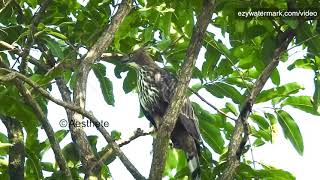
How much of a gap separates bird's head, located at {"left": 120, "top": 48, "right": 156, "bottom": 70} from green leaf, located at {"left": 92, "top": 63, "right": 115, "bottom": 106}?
0.20 metres

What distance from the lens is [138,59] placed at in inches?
217

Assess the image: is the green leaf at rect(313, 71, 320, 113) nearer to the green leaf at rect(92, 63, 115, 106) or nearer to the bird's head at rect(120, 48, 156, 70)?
the bird's head at rect(120, 48, 156, 70)

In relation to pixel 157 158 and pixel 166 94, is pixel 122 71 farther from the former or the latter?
pixel 157 158

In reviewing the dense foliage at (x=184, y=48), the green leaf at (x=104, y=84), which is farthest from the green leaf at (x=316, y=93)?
the green leaf at (x=104, y=84)

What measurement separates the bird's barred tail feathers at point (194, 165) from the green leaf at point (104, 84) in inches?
32.9

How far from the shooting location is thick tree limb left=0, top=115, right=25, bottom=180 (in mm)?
4391

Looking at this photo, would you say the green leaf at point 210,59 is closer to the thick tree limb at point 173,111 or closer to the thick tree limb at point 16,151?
the thick tree limb at point 173,111

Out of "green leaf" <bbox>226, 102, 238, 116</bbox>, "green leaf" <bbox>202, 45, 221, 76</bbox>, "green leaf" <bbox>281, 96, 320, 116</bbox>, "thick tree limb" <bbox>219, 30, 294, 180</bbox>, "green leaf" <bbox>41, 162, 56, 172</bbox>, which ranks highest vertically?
"green leaf" <bbox>202, 45, 221, 76</bbox>

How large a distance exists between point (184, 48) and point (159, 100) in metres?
0.94

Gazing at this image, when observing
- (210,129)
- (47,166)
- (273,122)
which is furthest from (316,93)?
(47,166)

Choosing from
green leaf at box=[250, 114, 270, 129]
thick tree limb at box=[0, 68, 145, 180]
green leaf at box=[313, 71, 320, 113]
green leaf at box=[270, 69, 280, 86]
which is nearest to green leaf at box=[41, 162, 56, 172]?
thick tree limb at box=[0, 68, 145, 180]

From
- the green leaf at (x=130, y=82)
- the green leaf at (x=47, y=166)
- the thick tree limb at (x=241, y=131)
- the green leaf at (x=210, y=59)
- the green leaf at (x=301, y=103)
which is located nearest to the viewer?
the thick tree limb at (x=241, y=131)

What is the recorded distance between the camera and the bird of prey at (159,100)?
5.27 meters

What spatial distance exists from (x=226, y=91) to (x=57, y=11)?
1.50m
